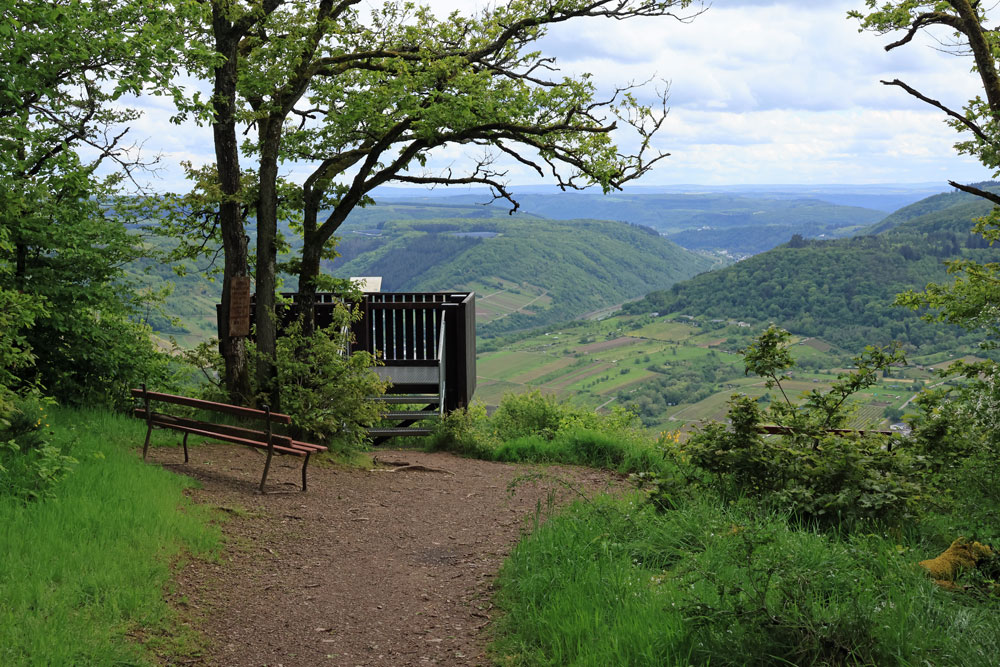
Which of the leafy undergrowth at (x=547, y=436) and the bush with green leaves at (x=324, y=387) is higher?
the bush with green leaves at (x=324, y=387)

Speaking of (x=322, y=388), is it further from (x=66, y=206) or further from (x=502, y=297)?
(x=502, y=297)

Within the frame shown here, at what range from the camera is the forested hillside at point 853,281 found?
7656cm

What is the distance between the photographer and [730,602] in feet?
12.3

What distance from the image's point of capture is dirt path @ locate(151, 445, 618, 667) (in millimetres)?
4535

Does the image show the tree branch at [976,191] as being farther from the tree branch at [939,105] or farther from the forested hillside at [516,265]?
the forested hillside at [516,265]

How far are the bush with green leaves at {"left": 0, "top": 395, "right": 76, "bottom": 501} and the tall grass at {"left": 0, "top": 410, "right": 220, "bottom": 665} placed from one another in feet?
0.36

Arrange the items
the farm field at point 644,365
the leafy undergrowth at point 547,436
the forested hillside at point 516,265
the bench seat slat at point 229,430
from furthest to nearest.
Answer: the forested hillside at point 516,265
the farm field at point 644,365
the leafy undergrowth at point 547,436
the bench seat slat at point 229,430

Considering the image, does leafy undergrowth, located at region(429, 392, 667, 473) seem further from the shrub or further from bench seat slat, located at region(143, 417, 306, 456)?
bench seat slat, located at region(143, 417, 306, 456)

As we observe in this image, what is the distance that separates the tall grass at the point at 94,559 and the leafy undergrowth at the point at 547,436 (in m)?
5.40

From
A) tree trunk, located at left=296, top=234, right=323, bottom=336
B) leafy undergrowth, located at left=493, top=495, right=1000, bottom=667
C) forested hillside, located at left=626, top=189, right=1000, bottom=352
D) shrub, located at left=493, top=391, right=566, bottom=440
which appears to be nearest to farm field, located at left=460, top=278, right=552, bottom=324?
forested hillside, located at left=626, top=189, right=1000, bottom=352

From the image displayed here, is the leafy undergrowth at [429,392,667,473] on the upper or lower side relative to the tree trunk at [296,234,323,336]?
lower

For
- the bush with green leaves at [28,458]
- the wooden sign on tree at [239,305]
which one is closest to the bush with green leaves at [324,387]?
the wooden sign on tree at [239,305]

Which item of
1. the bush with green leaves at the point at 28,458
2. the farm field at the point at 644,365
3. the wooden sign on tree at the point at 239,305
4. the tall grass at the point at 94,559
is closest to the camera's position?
the tall grass at the point at 94,559

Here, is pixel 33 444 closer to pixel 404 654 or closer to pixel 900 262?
pixel 404 654
